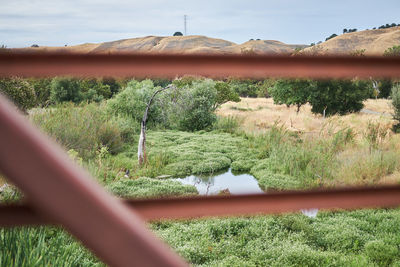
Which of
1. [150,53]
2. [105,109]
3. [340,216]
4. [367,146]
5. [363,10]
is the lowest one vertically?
[340,216]

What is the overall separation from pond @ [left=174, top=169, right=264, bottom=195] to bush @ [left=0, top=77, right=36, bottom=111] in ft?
11.8

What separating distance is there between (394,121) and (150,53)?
1005cm

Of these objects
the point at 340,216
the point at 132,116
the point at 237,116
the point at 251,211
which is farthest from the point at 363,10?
the point at 251,211

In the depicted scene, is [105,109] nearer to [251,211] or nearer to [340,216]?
[340,216]

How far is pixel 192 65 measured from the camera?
2.52 ft

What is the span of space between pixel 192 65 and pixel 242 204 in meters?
0.36

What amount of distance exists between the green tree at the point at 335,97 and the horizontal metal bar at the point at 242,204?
1379cm

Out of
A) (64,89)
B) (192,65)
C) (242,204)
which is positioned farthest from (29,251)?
(64,89)

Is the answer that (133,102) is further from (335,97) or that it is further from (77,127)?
(335,97)

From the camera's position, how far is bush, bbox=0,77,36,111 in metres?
6.82

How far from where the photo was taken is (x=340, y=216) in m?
4.79

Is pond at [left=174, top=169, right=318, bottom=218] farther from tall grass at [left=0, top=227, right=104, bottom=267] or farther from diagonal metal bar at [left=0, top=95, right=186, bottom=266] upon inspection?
diagonal metal bar at [left=0, top=95, right=186, bottom=266]

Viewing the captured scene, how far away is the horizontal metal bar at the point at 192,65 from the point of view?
70cm

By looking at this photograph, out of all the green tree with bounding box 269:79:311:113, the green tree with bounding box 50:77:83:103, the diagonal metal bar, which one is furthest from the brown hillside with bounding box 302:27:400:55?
the diagonal metal bar
